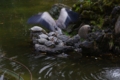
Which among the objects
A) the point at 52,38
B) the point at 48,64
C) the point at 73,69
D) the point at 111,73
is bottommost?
the point at 111,73

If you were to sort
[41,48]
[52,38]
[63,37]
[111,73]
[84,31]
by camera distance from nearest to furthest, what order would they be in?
[111,73]
[41,48]
[84,31]
[52,38]
[63,37]

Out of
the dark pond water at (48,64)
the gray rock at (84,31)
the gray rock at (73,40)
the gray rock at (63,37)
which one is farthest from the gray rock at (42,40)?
the gray rock at (84,31)

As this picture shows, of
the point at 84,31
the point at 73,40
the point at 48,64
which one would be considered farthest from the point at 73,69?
the point at 84,31

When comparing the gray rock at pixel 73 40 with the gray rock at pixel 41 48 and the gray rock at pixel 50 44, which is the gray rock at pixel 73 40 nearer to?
the gray rock at pixel 50 44

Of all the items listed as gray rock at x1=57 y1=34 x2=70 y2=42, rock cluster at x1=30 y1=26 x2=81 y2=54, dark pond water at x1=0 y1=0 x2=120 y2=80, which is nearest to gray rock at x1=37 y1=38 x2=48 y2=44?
rock cluster at x1=30 y1=26 x2=81 y2=54

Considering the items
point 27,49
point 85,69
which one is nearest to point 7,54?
point 27,49

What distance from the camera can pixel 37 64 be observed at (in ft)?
21.6

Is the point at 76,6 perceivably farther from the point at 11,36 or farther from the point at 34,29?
the point at 11,36

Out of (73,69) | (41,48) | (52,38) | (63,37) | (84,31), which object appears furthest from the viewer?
(63,37)

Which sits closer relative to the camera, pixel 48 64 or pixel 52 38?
pixel 48 64

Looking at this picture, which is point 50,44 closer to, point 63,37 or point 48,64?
point 63,37

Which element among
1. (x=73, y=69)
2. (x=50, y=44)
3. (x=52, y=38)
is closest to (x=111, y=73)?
(x=73, y=69)

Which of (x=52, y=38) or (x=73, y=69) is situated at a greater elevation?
(x=52, y=38)

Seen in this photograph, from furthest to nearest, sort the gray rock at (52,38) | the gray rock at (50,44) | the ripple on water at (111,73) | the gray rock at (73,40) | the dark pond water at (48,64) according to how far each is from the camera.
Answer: the gray rock at (52,38) < the gray rock at (73,40) < the gray rock at (50,44) < the dark pond water at (48,64) < the ripple on water at (111,73)
